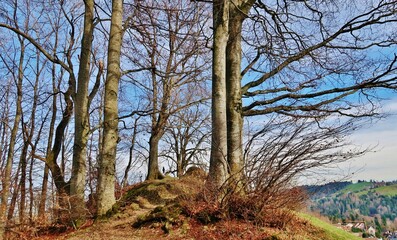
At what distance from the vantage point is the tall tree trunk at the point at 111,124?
5.55 metres

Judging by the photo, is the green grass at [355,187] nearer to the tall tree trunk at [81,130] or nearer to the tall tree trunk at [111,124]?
the tall tree trunk at [111,124]

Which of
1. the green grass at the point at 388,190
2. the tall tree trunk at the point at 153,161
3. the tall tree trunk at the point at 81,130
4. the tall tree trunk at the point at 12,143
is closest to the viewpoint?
the tall tree trunk at the point at 81,130

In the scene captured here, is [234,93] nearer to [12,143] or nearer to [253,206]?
[253,206]

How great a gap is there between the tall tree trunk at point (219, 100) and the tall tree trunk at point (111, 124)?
2.06 metres

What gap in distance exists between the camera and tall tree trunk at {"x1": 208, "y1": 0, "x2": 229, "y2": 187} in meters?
4.79

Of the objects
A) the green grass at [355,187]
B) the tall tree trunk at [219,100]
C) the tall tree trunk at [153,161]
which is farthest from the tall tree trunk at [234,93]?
the tall tree trunk at [153,161]

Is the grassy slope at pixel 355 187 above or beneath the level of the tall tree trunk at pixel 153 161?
beneath

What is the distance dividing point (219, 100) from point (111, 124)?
2.23m

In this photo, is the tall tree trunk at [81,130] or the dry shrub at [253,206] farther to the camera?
the tall tree trunk at [81,130]

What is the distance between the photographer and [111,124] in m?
5.84

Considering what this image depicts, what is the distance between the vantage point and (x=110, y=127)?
582 cm

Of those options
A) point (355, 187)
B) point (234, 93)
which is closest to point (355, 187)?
point (355, 187)

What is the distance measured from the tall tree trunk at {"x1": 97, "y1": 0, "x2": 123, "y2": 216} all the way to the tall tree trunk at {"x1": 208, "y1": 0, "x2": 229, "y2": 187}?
206 centimetres

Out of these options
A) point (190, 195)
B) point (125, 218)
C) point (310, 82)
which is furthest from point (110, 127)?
point (310, 82)
